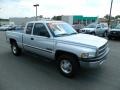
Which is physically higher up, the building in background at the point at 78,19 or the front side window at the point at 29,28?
the building in background at the point at 78,19

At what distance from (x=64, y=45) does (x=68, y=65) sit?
0.70 m

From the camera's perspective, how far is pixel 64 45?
16.5 ft

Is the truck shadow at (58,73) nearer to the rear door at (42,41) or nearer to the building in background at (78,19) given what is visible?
the rear door at (42,41)

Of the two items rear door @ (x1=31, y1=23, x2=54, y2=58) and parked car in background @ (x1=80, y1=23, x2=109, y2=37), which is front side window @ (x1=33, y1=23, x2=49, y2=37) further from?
parked car in background @ (x1=80, y1=23, x2=109, y2=37)

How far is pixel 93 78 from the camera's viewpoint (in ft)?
16.8

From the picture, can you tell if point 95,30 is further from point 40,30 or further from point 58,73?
point 58,73

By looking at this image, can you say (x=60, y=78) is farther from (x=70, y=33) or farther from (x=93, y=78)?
(x=70, y=33)

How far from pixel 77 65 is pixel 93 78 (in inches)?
31.1

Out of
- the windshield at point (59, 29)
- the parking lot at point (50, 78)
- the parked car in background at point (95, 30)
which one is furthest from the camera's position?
the parked car in background at point (95, 30)

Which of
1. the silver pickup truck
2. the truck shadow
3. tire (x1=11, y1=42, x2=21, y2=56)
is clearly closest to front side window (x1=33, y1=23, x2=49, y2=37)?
the silver pickup truck

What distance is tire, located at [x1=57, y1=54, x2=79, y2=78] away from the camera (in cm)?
486

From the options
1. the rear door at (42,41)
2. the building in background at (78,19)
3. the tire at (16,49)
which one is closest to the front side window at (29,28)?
the rear door at (42,41)

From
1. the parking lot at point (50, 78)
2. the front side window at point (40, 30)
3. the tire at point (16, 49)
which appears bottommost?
the parking lot at point (50, 78)

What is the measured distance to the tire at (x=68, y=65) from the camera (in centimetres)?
486
